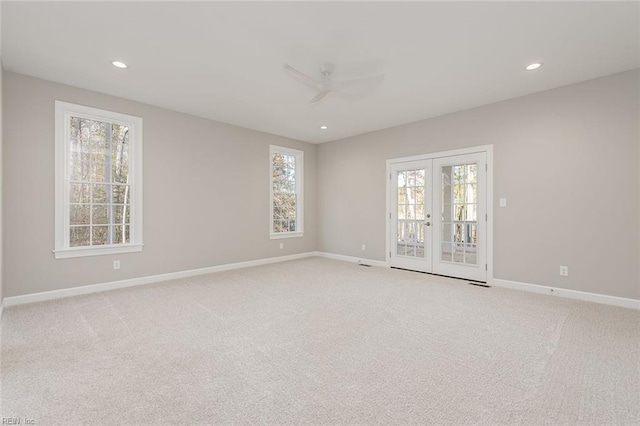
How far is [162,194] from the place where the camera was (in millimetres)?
4641

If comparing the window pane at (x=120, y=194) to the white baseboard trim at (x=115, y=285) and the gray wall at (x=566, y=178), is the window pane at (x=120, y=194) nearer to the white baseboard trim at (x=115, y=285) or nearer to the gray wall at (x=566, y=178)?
the white baseboard trim at (x=115, y=285)

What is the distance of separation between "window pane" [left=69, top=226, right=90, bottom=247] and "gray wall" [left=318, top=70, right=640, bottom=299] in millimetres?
5444

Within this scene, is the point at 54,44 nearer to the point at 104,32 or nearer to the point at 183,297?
the point at 104,32

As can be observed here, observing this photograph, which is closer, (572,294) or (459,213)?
(572,294)

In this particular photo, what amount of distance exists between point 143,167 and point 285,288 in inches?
111

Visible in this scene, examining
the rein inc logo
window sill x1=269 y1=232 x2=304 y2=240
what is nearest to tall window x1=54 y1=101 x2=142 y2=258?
window sill x1=269 y1=232 x2=304 y2=240

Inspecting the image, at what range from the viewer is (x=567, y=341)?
2533mm

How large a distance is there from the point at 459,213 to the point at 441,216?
1.01 feet

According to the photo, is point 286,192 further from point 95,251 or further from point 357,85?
point 95,251

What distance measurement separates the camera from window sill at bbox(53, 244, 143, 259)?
374cm

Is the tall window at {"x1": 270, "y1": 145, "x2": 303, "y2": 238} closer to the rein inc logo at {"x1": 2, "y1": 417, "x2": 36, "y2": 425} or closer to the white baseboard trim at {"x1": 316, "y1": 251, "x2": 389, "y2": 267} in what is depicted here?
the white baseboard trim at {"x1": 316, "y1": 251, "x2": 389, "y2": 267}

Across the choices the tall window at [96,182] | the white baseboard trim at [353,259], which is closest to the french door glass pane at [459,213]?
the white baseboard trim at [353,259]

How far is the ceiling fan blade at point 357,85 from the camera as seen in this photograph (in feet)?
11.4

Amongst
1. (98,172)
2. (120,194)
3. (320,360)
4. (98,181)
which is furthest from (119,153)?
(320,360)
